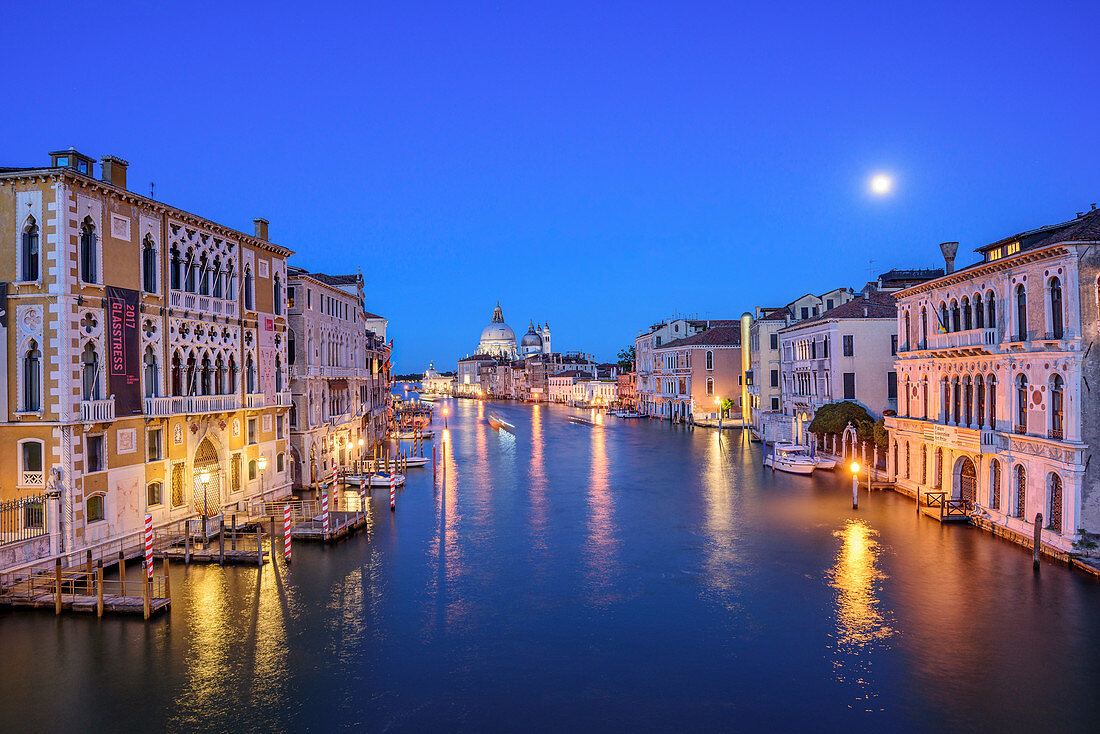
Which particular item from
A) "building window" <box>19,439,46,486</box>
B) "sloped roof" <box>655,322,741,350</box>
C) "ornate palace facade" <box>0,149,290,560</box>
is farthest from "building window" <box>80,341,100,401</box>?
"sloped roof" <box>655,322,741,350</box>

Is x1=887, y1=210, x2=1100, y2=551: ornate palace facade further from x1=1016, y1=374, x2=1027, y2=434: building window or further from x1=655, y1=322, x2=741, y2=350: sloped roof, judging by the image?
x1=655, y1=322, x2=741, y2=350: sloped roof

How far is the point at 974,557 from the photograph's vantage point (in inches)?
904

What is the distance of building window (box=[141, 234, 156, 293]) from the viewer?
77.0 feet

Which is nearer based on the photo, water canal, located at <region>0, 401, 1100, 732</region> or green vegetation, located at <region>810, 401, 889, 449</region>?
water canal, located at <region>0, 401, 1100, 732</region>

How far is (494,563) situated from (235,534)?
884cm

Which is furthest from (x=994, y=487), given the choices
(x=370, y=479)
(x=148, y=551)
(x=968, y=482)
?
(x=370, y=479)

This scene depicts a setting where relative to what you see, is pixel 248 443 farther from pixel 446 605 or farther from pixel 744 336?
pixel 744 336

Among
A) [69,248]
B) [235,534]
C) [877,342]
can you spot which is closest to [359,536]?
[235,534]

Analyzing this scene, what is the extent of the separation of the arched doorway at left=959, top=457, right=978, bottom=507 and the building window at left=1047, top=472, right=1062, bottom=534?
14.9ft

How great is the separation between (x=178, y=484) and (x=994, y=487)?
90.0 feet

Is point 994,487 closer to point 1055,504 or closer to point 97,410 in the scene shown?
point 1055,504

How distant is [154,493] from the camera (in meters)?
23.7

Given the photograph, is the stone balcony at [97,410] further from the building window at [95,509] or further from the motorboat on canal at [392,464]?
the motorboat on canal at [392,464]

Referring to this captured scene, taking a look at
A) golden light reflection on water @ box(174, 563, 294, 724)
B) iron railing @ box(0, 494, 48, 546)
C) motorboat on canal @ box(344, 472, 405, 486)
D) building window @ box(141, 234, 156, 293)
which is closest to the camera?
golden light reflection on water @ box(174, 563, 294, 724)
